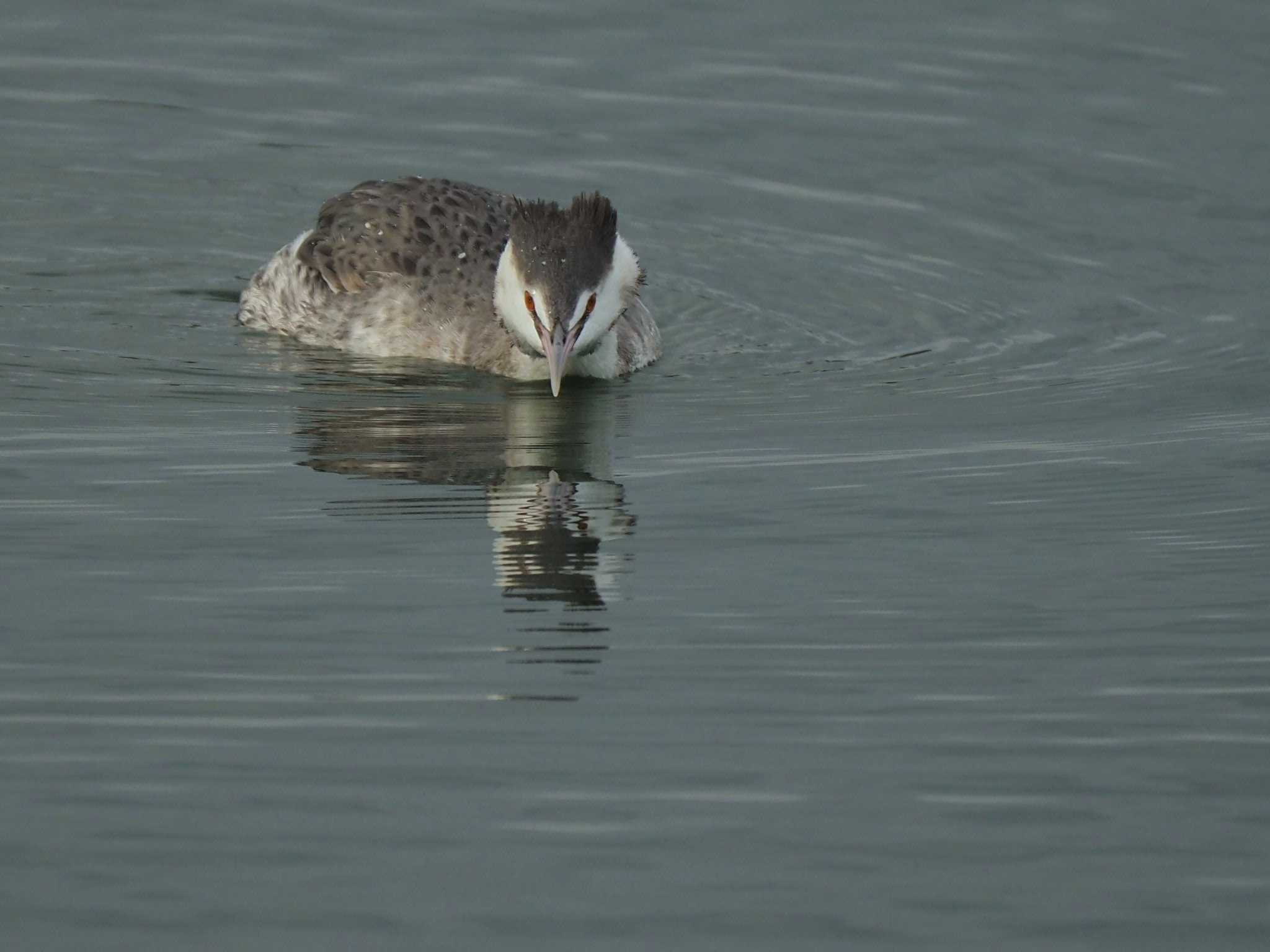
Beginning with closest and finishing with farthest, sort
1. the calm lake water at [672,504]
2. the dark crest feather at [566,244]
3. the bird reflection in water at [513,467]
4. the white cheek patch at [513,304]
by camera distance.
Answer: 1. the calm lake water at [672,504]
2. the bird reflection in water at [513,467]
3. the dark crest feather at [566,244]
4. the white cheek patch at [513,304]

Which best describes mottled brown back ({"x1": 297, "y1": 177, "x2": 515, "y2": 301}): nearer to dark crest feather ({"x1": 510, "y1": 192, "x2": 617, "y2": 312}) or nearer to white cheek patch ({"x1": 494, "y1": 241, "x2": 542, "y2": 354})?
white cheek patch ({"x1": 494, "y1": 241, "x2": 542, "y2": 354})

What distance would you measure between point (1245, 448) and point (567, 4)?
10057 millimetres

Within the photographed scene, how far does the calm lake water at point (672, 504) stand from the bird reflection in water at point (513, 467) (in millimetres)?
38

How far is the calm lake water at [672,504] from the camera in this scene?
6.42 m

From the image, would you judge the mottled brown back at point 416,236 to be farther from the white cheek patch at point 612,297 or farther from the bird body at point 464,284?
Answer: the white cheek patch at point 612,297

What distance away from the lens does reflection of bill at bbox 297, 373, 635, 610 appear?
30.0 ft

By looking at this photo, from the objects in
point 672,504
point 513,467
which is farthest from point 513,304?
point 672,504

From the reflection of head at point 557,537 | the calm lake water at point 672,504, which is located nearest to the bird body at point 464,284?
the calm lake water at point 672,504

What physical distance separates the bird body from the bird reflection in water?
315 mm

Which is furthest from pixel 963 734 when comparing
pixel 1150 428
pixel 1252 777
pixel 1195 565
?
pixel 1150 428

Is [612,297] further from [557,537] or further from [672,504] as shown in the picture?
[557,537]

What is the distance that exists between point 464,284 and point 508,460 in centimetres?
314

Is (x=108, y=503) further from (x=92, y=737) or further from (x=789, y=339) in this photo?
(x=789, y=339)

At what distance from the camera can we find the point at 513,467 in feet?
36.3
